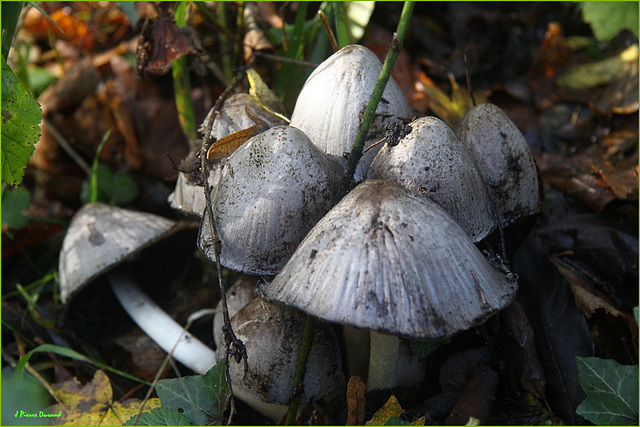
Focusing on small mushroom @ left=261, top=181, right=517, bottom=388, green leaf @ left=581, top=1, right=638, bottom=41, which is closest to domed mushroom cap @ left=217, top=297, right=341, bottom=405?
small mushroom @ left=261, top=181, right=517, bottom=388

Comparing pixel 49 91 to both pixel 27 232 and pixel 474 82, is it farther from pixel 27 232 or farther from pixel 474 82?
pixel 474 82

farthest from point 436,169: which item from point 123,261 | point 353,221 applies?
point 123,261

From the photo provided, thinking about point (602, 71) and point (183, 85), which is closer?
point (183, 85)

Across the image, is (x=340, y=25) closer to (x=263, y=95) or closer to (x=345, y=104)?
(x=263, y=95)

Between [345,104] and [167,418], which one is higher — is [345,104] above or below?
above

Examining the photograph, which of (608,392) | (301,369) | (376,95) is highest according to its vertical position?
(376,95)

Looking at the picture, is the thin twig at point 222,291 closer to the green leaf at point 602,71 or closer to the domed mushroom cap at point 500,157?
the domed mushroom cap at point 500,157
